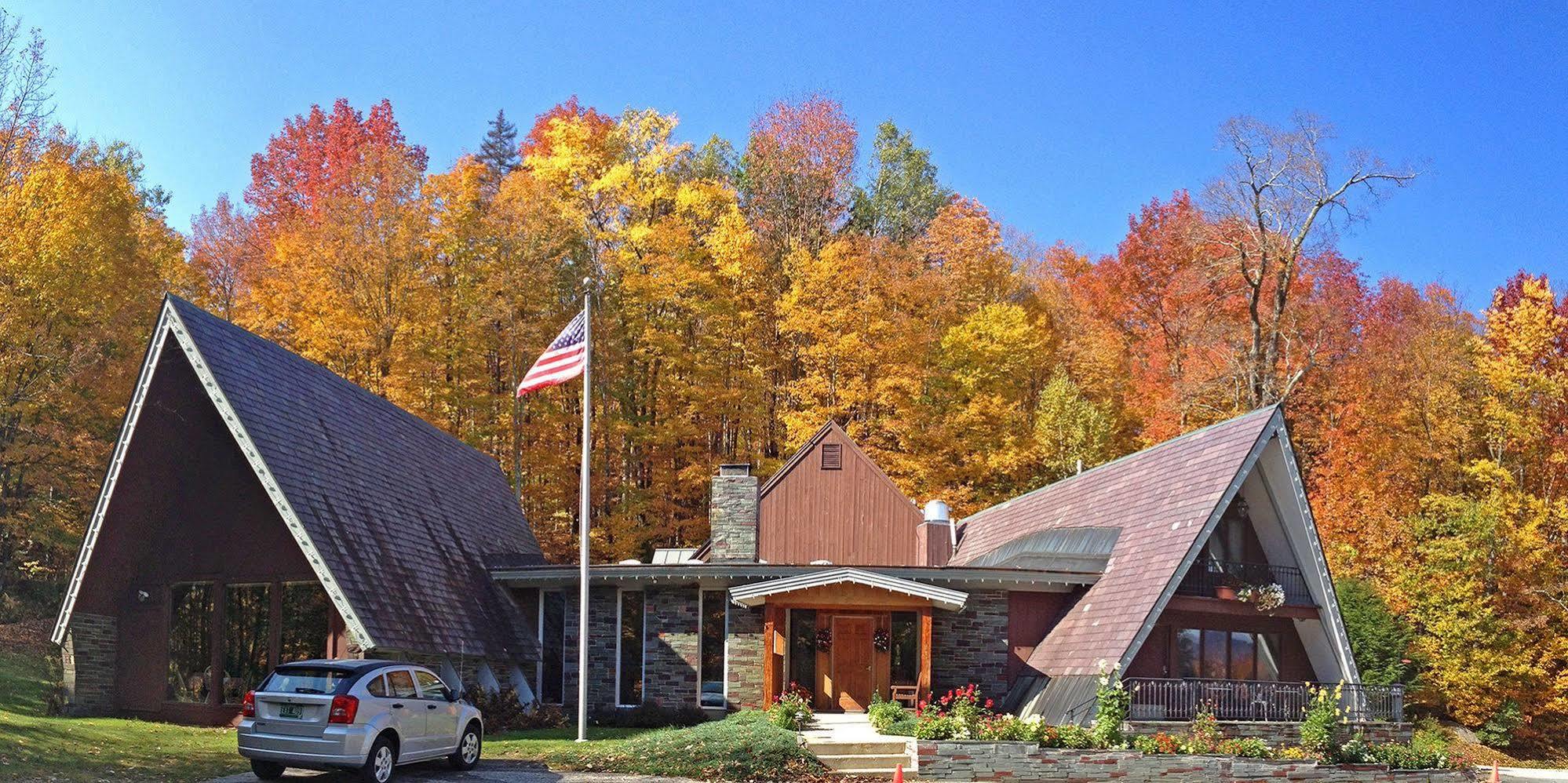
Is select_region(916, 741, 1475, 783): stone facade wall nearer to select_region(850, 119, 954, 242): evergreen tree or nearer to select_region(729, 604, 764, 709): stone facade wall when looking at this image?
select_region(729, 604, 764, 709): stone facade wall

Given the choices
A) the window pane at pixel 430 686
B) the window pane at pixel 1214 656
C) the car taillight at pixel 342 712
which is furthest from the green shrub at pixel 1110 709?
the car taillight at pixel 342 712

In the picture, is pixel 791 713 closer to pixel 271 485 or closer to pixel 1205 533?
pixel 1205 533

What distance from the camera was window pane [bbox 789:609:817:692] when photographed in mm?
24641

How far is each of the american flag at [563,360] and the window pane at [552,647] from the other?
241 inches

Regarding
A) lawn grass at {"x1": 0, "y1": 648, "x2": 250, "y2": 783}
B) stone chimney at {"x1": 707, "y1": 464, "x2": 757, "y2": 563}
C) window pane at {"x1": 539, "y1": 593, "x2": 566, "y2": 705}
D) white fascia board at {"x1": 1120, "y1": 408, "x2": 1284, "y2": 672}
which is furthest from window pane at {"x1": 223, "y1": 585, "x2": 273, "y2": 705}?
white fascia board at {"x1": 1120, "y1": 408, "x2": 1284, "y2": 672}

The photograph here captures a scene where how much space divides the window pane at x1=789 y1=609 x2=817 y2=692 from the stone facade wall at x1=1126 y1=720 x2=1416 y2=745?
6.28m

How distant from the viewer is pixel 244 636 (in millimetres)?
21141

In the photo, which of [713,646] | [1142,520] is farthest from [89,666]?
[1142,520]

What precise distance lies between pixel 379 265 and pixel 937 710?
23145 millimetres

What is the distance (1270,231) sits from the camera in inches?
1512

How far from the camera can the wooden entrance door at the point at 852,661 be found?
24656mm

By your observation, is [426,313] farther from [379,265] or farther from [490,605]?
[490,605]

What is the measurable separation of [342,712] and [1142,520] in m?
15.0

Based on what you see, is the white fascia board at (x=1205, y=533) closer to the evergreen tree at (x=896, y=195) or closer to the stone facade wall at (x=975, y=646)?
the stone facade wall at (x=975, y=646)
